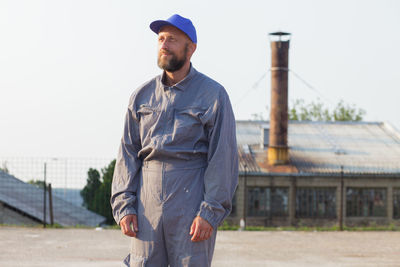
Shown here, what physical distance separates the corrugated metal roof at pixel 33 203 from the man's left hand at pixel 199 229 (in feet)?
51.5

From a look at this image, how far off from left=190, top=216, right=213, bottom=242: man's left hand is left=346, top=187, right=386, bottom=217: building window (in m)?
32.1

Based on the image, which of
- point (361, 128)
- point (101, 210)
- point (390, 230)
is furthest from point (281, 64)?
point (390, 230)

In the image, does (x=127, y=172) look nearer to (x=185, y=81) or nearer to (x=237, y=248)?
(x=185, y=81)

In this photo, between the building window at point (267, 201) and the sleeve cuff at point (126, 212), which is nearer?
the sleeve cuff at point (126, 212)

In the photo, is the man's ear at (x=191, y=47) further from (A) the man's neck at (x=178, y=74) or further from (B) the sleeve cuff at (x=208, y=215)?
(B) the sleeve cuff at (x=208, y=215)

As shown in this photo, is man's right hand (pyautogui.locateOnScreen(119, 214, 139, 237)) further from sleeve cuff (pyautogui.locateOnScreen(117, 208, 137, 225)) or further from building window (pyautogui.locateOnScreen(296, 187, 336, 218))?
building window (pyautogui.locateOnScreen(296, 187, 336, 218))

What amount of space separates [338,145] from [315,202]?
4.76 meters

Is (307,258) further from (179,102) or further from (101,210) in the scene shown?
(101,210)

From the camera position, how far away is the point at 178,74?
3.68 m

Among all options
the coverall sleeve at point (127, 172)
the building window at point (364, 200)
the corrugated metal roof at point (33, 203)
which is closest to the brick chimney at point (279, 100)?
the building window at point (364, 200)

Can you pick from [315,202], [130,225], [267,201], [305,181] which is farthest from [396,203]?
[130,225]

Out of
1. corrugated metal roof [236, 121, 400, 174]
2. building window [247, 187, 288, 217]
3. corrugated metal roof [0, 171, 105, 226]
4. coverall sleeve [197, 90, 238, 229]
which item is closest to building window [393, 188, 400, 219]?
corrugated metal roof [236, 121, 400, 174]

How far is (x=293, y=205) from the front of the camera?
111 feet

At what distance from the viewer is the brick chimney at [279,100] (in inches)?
1352
